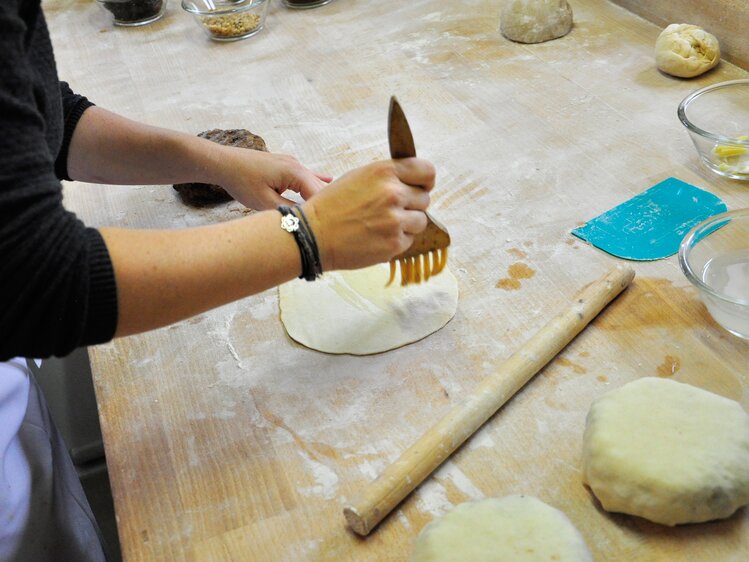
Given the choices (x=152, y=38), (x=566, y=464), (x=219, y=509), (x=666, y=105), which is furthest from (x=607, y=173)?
(x=152, y=38)

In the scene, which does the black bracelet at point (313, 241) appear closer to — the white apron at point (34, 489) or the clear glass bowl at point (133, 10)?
the white apron at point (34, 489)

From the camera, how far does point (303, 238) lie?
980mm

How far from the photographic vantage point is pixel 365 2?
96.1 inches

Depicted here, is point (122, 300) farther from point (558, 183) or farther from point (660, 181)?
point (660, 181)

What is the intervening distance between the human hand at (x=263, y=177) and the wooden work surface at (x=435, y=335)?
7.0 inches

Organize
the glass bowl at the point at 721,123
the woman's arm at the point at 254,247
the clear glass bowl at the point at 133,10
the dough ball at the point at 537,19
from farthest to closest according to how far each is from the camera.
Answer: the clear glass bowl at the point at 133,10
the dough ball at the point at 537,19
the glass bowl at the point at 721,123
the woman's arm at the point at 254,247

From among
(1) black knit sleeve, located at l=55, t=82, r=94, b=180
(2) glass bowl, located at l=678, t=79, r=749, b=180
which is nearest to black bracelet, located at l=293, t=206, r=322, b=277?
(1) black knit sleeve, located at l=55, t=82, r=94, b=180

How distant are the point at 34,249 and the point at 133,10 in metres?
1.94

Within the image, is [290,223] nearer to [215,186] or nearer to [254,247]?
[254,247]

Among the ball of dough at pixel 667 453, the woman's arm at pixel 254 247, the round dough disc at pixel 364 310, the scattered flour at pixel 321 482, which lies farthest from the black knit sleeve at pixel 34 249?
the ball of dough at pixel 667 453

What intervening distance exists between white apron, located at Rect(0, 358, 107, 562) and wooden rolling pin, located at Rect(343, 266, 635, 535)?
576mm

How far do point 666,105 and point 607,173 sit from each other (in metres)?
0.33

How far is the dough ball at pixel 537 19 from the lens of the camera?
1980 mm

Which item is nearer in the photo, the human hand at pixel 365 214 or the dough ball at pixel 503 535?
the dough ball at pixel 503 535
